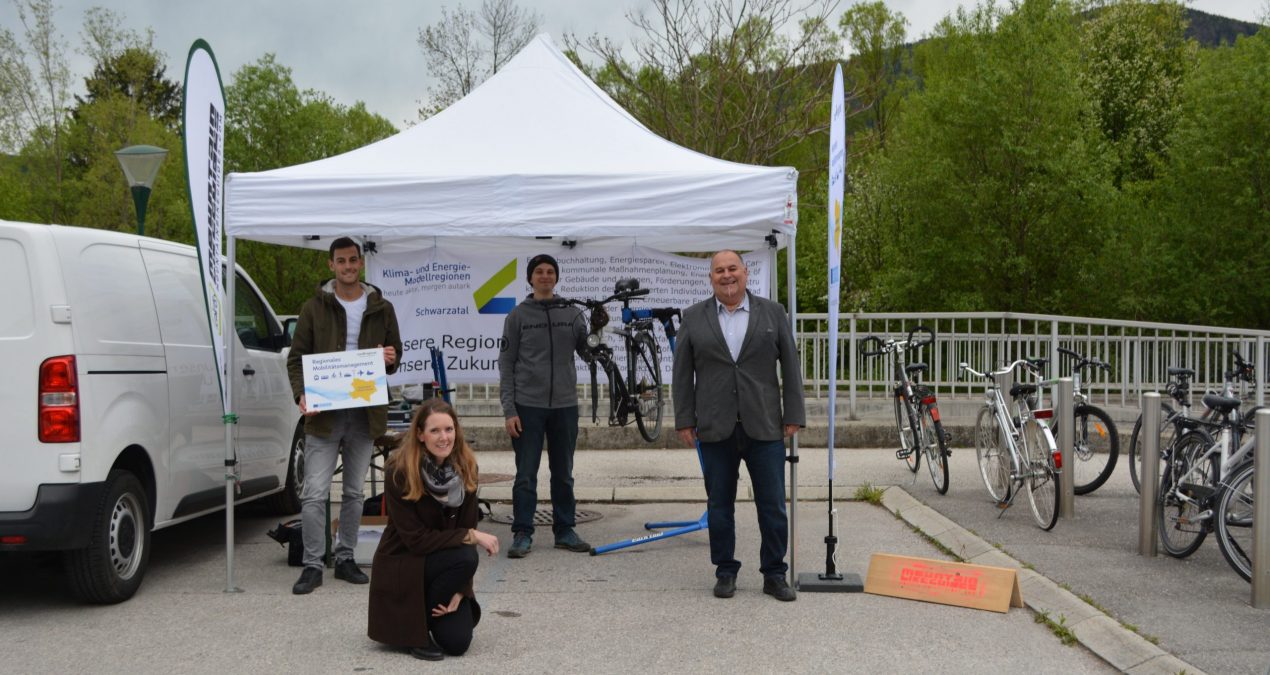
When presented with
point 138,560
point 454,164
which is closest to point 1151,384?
point 454,164

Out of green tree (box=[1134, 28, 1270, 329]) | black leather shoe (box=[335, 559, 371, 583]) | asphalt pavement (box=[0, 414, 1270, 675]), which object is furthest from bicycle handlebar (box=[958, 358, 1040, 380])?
green tree (box=[1134, 28, 1270, 329])

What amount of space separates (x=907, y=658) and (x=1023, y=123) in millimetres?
16592

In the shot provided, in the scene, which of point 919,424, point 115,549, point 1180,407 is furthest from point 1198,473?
point 115,549

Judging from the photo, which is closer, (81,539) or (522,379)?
(81,539)

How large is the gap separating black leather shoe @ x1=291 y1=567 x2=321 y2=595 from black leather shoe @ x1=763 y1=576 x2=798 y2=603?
2590 mm

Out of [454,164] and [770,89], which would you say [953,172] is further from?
[454,164]

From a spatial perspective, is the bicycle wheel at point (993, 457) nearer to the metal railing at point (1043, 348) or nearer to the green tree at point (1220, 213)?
the metal railing at point (1043, 348)

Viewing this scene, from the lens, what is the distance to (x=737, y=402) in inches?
253

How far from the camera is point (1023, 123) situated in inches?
792

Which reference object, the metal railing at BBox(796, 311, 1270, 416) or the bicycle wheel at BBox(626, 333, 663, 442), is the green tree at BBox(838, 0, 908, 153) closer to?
the metal railing at BBox(796, 311, 1270, 416)

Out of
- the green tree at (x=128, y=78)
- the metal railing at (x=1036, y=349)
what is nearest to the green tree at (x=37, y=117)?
the green tree at (x=128, y=78)

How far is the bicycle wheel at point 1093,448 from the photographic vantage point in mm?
9758

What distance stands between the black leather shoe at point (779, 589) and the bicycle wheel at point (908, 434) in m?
4.29

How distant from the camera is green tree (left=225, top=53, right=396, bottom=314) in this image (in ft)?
113
